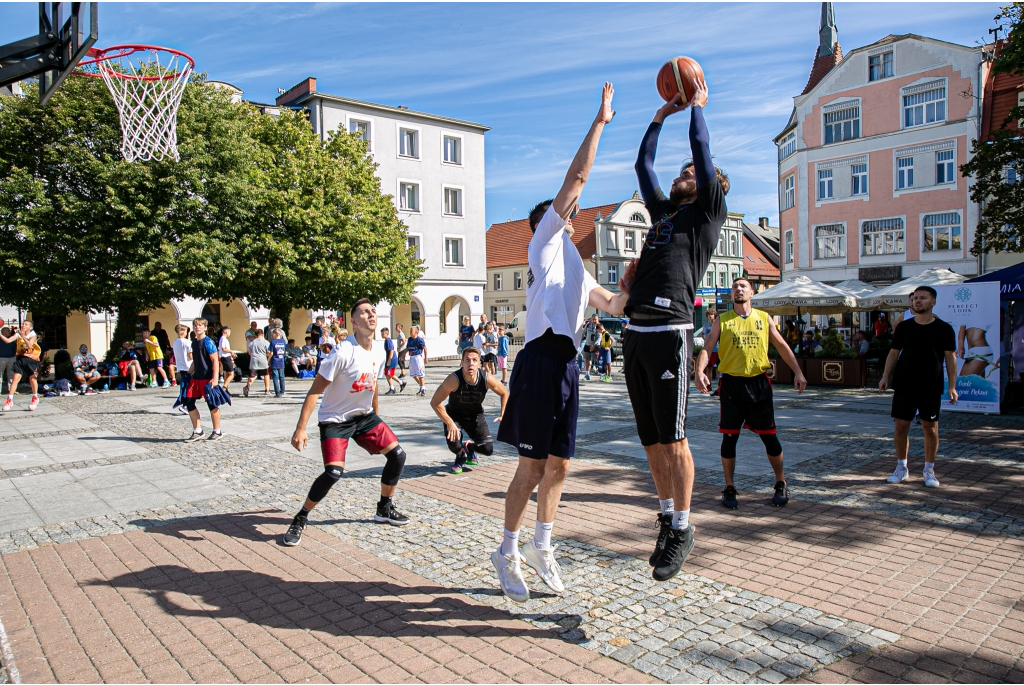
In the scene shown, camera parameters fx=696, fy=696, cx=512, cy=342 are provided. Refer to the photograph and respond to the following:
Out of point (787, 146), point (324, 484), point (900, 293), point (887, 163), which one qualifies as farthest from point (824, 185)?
point (324, 484)

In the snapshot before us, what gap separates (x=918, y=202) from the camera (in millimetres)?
33125

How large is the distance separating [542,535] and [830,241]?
37127 millimetres

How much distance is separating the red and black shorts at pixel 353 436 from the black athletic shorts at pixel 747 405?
3031mm

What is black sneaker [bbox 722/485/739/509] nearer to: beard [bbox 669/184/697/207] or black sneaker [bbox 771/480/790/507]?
black sneaker [bbox 771/480/790/507]

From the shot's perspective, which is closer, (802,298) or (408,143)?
(802,298)

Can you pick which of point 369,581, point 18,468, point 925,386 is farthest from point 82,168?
point 925,386

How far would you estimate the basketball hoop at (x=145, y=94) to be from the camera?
14.8 metres

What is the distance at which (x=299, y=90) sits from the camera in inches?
1499

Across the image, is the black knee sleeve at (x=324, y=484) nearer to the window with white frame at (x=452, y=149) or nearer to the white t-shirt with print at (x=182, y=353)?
the white t-shirt with print at (x=182, y=353)

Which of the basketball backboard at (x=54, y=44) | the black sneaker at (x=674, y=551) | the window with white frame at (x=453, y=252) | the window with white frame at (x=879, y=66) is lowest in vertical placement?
the black sneaker at (x=674, y=551)

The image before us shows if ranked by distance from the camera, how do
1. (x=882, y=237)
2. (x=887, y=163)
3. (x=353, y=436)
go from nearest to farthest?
1. (x=353, y=436)
2. (x=887, y=163)
3. (x=882, y=237)

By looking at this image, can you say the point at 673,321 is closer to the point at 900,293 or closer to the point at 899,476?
the point at 899,476

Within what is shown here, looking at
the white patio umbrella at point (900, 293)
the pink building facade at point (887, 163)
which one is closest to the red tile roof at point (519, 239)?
the pink building facade at point (887, 163)

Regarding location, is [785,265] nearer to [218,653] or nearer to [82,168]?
[82,168]
